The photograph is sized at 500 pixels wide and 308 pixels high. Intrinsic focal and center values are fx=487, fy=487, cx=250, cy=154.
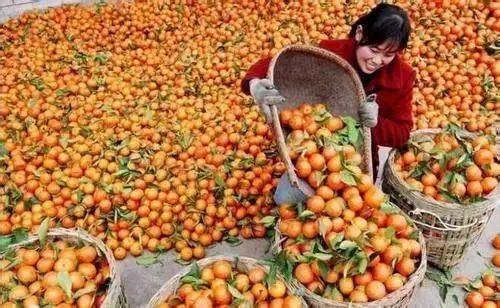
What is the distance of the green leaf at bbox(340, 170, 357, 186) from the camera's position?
8.46 ft

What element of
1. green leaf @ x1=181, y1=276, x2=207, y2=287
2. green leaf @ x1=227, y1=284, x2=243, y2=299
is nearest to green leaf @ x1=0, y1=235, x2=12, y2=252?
green leaf @ x1=181, y1=276, x2=207, y2=287

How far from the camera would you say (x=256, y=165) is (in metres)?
3.67

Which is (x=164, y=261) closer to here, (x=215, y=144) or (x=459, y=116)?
(x=215, y=144)

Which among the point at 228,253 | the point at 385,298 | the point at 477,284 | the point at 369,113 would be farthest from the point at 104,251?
the point at 477,284

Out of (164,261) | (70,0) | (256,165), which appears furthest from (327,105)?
(70,0)

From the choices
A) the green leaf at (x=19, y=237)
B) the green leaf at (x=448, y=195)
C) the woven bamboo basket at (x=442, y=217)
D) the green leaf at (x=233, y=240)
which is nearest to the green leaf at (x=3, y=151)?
the green leaf at (x=19, y=237)

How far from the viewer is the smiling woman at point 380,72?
260 centimetres

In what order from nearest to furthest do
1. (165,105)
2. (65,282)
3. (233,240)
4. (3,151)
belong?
(65,282) < (233,240) < (3,151) < (165,105)

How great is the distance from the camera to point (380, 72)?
9.70 ft

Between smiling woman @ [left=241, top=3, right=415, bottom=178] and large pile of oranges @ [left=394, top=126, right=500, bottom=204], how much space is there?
0.21 metres

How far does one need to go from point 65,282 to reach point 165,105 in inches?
91.0

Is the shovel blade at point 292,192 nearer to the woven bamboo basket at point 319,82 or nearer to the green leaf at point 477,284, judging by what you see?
the woven bamboo basket at point 319,82

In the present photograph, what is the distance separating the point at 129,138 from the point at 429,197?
7.75 feet

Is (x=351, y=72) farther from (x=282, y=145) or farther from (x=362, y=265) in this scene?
(x=362, y=265)
